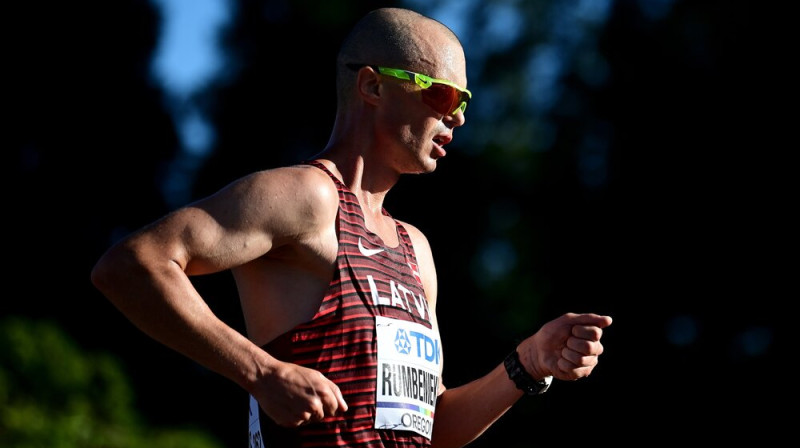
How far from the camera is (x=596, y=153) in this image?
13.6 meters

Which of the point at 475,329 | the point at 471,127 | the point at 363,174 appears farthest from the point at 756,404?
the point at 363,174

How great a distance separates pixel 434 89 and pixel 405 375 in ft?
2.88

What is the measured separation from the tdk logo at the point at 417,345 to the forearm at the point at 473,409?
1.21 ft

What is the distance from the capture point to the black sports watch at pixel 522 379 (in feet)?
12.1

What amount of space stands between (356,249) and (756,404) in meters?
9.40

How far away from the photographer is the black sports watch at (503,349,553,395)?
3701 millimetres

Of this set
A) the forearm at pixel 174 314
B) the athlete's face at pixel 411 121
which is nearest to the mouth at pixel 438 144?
the athlete's face at pixel 411 121

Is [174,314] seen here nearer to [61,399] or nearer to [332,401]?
[332,401]

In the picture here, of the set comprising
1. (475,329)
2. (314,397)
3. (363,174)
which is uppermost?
(475,329)

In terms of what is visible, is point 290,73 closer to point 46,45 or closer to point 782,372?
point 46,45

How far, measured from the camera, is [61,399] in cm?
882

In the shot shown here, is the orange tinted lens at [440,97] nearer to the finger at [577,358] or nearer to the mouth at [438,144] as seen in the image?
the mouth at [438,144]

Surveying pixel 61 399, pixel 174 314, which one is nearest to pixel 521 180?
pixel 61 399

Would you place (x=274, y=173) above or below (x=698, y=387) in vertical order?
below
